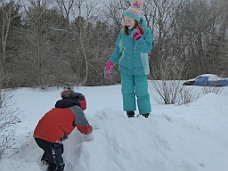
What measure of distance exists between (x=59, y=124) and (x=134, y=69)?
148cm

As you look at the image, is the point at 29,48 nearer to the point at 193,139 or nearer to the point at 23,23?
the point at 23,23

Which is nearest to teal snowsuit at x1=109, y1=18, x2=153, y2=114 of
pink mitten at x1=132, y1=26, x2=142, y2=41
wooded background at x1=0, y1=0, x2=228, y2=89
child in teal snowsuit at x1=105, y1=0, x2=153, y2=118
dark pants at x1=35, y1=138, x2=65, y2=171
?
child in teal snowsuit at x1=105, y1=0, x2=153, y2=118

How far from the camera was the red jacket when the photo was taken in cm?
231

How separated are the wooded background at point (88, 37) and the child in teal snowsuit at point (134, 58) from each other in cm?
905

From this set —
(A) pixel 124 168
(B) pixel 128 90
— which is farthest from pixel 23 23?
(A) pixel 124 168

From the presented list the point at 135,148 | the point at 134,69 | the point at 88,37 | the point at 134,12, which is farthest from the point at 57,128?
the point at 88,37

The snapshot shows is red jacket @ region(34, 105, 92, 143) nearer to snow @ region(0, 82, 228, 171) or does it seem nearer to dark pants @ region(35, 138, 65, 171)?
dark pants @ region(35, 138, 65, 171)

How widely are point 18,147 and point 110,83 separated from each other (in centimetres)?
1650

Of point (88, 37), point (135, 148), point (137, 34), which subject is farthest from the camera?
point (88, 37)

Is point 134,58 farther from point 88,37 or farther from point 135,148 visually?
point 88,37

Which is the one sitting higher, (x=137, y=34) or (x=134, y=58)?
(x=137, y=34)

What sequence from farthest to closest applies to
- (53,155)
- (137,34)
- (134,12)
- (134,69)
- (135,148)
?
(134,69) → (134,12) → (137,34) → (135,148) → (53,155)

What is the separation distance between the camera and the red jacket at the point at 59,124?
2314 mm

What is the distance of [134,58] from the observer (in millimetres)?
3516
